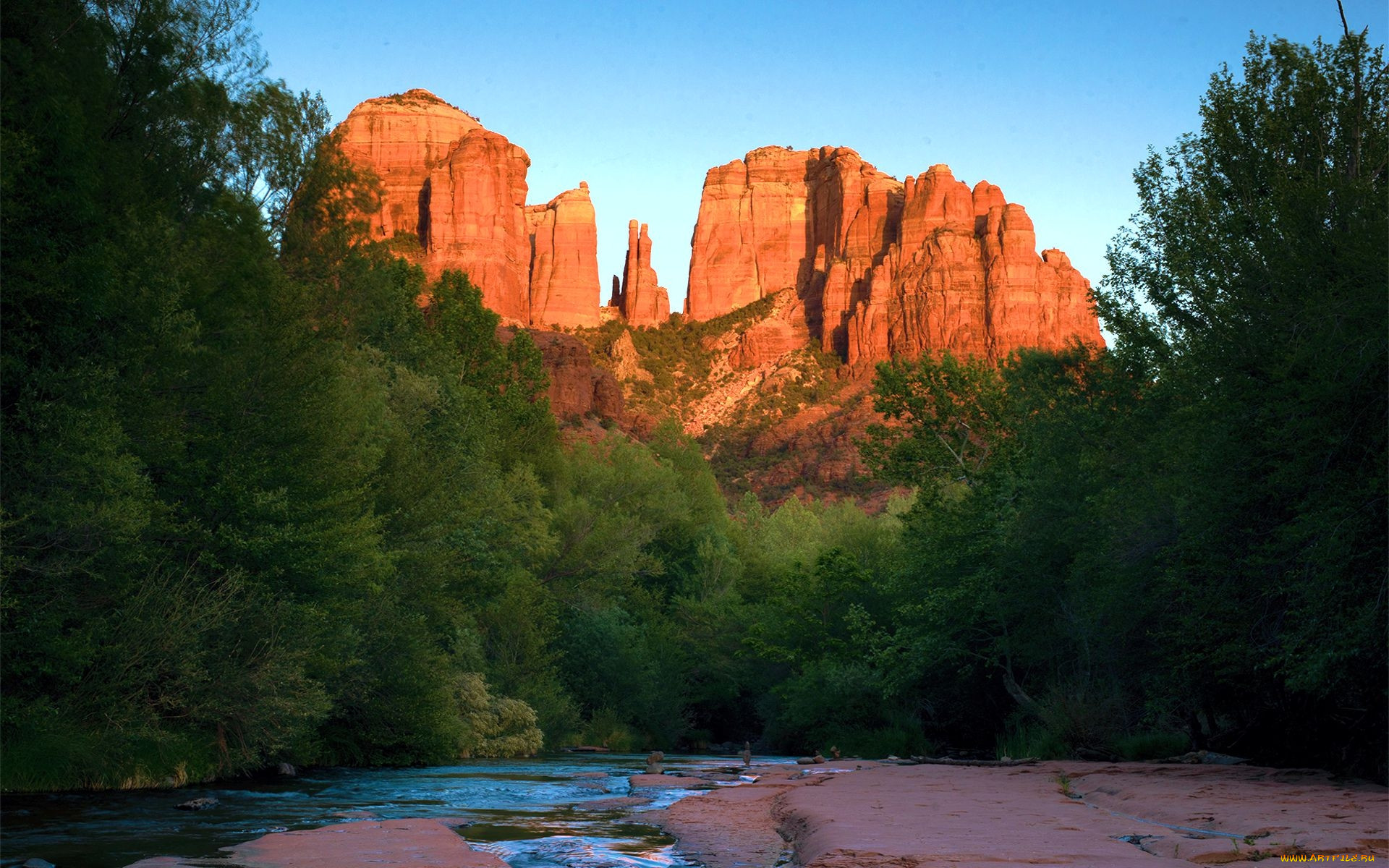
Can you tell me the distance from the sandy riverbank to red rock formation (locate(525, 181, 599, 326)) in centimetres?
14251

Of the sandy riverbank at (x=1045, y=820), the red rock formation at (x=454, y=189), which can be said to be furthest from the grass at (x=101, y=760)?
the red rock formation at (x=454, y=189)

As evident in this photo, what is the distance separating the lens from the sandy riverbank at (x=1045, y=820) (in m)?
9.23

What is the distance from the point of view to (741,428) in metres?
130

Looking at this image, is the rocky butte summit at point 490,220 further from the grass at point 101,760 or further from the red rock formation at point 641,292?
the grass at point 101,760

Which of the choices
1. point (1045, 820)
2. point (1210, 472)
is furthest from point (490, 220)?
point (1045, 820)

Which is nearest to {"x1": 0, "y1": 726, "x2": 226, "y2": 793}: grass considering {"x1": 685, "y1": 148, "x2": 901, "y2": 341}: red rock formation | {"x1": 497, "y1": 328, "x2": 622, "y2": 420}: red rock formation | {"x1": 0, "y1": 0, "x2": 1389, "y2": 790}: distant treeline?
{"x1": 0, "y1": 0, "x2": 1389, "y2": 790}: distant treeline

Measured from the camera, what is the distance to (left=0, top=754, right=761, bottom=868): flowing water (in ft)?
36.1

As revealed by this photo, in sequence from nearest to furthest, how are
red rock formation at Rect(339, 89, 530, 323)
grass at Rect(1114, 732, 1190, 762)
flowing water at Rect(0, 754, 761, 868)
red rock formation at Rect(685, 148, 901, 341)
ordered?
flowing water at Rect(0, 754, 761, 868) < grass at Rect(1114, 732, 1190, 762) < red rock formation at Rect(339, 89, 530, 323) < red rock formation at Rect(685, 148, 901, 341)

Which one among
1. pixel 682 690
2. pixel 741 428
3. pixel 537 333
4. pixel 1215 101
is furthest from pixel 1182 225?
pixel 741 428

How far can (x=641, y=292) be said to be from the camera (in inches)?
6644

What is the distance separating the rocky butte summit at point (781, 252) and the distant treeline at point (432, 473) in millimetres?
94317

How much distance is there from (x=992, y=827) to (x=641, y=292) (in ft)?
524

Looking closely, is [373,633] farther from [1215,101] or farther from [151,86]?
[1215,101]

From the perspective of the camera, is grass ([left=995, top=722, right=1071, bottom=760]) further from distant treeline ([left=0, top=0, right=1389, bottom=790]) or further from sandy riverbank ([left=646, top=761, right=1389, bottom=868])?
sandy riverbank ([left=646, top=761, right=1389, bottom=868])
